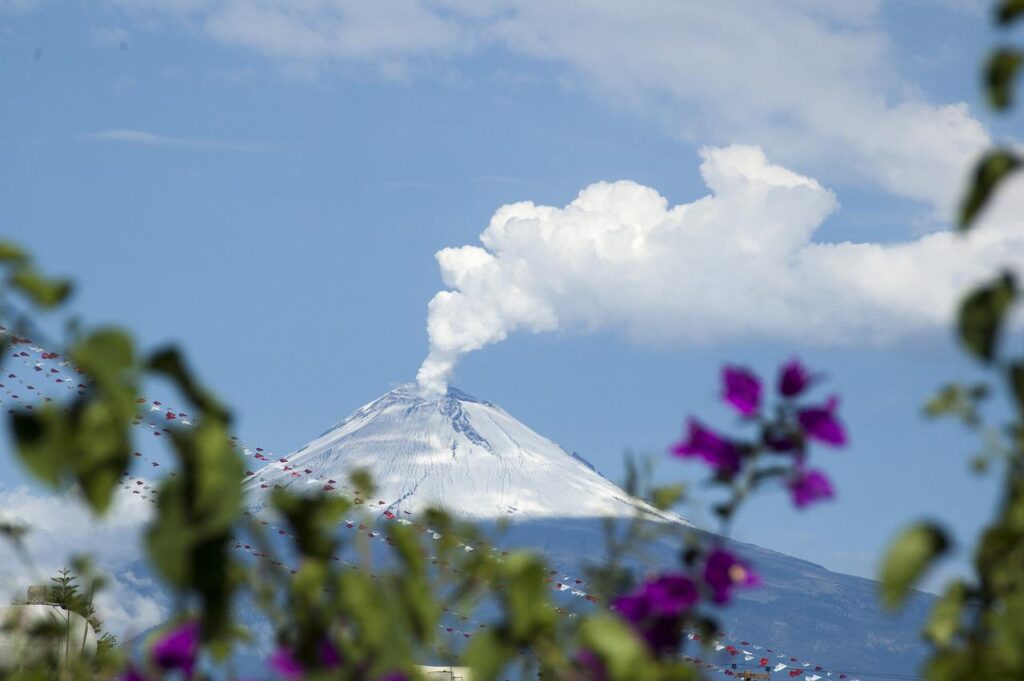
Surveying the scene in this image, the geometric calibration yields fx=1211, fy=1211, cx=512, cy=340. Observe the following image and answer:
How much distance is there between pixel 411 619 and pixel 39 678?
2.53 ft

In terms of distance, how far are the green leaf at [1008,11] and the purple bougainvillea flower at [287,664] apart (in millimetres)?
1134

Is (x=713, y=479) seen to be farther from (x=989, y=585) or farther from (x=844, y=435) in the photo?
(x=989, y=585)

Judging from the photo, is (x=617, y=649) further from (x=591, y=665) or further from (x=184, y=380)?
(x=184, y=380)

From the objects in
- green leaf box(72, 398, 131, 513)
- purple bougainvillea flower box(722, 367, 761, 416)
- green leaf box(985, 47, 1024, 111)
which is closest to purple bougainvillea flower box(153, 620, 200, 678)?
green leaf box(72, 398, 131, 513)

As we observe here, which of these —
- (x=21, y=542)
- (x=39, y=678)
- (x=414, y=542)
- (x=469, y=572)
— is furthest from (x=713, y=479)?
(x=21, y=542)

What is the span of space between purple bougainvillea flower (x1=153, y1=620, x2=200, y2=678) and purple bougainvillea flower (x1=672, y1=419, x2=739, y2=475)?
2.41ft

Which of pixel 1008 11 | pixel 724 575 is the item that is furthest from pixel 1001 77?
pixel 724 575

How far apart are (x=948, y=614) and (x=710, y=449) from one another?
41 cm

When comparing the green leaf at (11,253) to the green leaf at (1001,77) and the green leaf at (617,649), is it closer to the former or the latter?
the green leaf at (617,649)

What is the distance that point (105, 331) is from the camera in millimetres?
1161

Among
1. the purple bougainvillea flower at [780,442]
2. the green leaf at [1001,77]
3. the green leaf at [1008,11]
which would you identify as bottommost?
the purple bougainvillea flower at [780,442]

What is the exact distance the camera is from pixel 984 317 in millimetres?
1412

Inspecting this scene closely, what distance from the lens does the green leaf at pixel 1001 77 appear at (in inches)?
57.0

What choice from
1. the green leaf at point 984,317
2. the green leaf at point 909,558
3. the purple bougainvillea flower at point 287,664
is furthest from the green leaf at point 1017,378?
the purple bougainvillea flower at point 287,664
